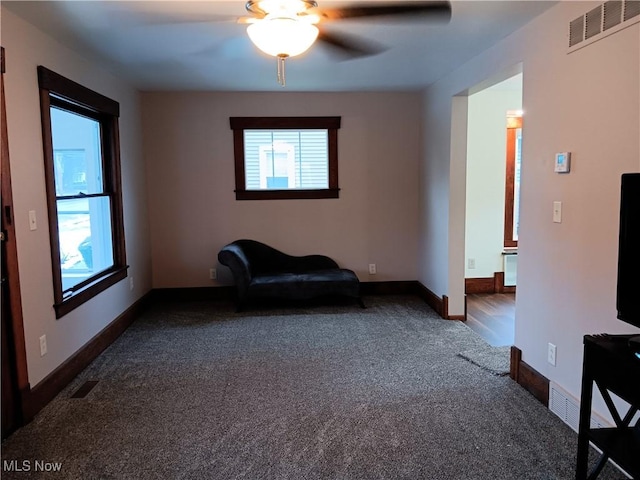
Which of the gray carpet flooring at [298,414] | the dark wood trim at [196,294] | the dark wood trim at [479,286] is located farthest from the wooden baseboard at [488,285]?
the dark wood trim at [196,294]

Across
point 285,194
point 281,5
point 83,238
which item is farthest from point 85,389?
point 285,194

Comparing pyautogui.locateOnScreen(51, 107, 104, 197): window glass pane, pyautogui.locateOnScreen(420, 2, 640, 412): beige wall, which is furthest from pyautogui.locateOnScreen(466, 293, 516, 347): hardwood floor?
pyautogui.locateOnScreen(51, 107, 104, 197): window glass pane

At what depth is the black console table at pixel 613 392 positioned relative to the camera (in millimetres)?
1685

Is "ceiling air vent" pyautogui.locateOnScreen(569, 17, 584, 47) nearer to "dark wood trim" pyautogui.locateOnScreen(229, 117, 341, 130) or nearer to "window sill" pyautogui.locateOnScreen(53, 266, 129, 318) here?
"dark wood trim" pyautogui.locateOnScreen(229, 117, 341, 130)

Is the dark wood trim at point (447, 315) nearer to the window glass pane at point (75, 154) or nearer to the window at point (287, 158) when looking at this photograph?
the window at point (287, 158)

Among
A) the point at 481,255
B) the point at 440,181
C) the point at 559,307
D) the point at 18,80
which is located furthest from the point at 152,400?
the point at 481,255

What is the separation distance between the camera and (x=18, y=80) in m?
2.75

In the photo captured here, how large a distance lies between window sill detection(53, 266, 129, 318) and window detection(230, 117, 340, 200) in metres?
1.69

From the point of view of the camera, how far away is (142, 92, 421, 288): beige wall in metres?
5.32

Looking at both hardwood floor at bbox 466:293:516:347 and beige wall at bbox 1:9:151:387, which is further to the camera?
hardwood floor at bbox 466:293:516:347

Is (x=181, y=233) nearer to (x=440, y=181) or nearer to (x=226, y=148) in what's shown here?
(x=226, y=148)

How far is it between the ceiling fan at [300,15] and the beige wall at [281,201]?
2824 millimetres

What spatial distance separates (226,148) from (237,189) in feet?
1.60

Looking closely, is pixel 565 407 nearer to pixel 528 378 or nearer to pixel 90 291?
pixel 528 378
